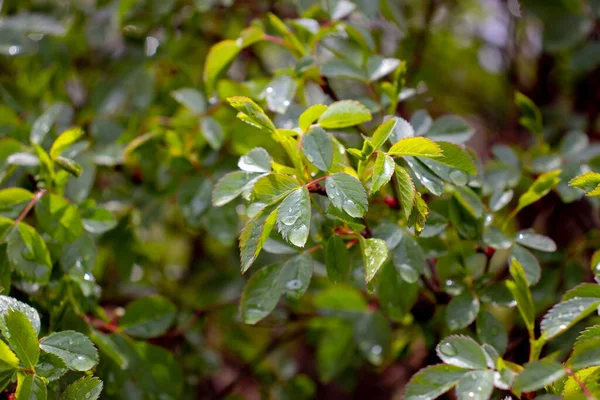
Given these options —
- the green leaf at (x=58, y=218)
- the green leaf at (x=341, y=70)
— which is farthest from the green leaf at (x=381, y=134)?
the green leaf at (x=58, y=218)

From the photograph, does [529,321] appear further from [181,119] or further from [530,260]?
[181,119]

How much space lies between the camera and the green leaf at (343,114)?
74 cm

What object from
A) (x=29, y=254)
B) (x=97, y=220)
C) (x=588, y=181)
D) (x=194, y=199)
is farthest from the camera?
(x=194, y=199)

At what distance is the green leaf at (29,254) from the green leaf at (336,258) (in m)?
0.41

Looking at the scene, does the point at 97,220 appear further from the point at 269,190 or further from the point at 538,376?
the point at 538,376

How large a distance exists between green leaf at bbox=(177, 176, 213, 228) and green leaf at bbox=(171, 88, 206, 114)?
13 centimetres

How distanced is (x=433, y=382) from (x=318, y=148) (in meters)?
0.31

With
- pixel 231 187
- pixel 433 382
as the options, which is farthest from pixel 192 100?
pixel 433 382

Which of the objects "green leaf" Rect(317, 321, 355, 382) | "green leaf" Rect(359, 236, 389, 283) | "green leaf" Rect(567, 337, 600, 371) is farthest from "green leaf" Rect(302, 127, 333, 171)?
"green leaf" Rect(317, 321, 355, 382)

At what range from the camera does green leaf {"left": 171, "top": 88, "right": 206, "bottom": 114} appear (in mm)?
1029

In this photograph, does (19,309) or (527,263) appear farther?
(527,263)

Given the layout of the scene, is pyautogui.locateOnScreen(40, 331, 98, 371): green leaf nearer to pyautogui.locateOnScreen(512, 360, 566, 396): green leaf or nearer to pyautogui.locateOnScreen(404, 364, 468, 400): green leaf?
pyautogui.locateOnScreen(404, 364, 468, 400): green leaf

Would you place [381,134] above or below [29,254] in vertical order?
above

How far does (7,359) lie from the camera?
624mm
